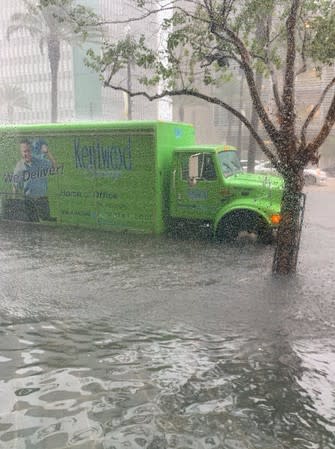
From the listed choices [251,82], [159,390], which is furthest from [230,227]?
[159,390]

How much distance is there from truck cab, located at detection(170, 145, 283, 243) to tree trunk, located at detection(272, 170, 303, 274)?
5.35 ft

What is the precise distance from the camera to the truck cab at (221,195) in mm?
8953

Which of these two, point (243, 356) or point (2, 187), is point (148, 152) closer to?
point (2, 187)

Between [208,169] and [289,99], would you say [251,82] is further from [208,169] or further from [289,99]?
[208,169]

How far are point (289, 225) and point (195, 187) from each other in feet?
9.59

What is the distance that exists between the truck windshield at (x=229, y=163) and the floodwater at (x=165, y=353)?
1.98 m

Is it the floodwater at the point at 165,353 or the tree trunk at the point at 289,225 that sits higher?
the tree trunk at the point at 289,225

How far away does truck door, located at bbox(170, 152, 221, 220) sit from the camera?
30.6 feet

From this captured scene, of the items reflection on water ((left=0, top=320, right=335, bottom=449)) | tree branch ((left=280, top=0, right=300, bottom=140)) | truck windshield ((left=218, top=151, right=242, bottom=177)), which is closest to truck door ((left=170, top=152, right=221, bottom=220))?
truck windshield ((left=218, top=151, right=242, bottom=177))

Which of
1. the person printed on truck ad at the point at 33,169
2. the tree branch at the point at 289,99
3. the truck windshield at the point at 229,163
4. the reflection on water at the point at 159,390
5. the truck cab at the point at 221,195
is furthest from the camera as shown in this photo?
the person printed on truck ad at the point at 33,169

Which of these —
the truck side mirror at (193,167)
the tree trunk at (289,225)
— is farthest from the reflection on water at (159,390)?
the truck side mirror at (193,167)

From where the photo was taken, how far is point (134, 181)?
32.2ft

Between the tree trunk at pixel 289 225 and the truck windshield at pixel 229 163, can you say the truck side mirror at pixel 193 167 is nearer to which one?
the truck windshield at pixel 229 163

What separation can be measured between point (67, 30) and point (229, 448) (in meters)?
30.0
